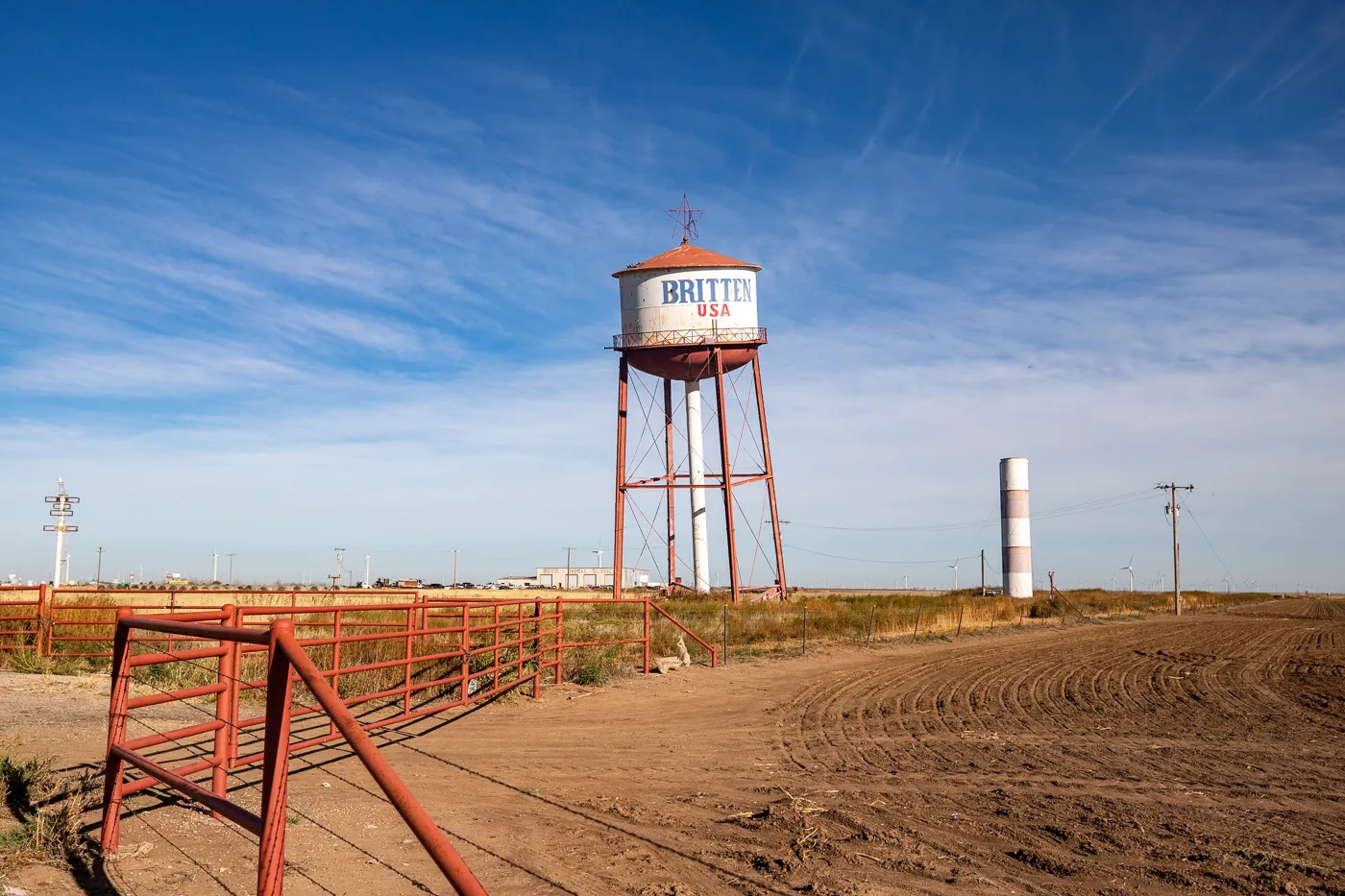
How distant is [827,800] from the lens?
32.0 ft

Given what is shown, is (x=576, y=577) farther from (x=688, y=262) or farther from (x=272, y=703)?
(x=272, y=703)

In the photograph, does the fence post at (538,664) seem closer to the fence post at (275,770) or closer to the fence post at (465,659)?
the fence post at (465,659)

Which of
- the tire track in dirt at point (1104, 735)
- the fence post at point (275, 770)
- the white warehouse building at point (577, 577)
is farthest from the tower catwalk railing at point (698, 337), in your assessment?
the white warehouse building at point (577, 577)

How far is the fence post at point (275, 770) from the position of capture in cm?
483

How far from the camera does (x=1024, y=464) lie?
66250 mm

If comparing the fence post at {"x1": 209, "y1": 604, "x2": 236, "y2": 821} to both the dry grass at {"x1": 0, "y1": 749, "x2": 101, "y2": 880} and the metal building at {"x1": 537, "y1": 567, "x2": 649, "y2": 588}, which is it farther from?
the metal building at {"x1": 537, "y1": 567, "x2": 649, "y2": 588}

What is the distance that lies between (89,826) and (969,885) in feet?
20.6

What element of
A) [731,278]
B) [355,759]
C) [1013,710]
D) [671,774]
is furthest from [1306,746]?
[731,278]

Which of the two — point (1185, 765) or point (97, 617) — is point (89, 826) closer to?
point (1185, 765)

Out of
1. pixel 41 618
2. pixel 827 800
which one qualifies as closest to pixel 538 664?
pixel 827 800

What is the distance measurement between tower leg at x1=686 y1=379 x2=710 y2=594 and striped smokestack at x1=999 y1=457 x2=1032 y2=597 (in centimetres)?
2651

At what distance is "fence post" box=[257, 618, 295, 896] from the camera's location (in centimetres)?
483

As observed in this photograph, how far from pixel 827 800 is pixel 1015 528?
198 ft

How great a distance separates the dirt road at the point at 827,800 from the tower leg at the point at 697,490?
26.5 metres
